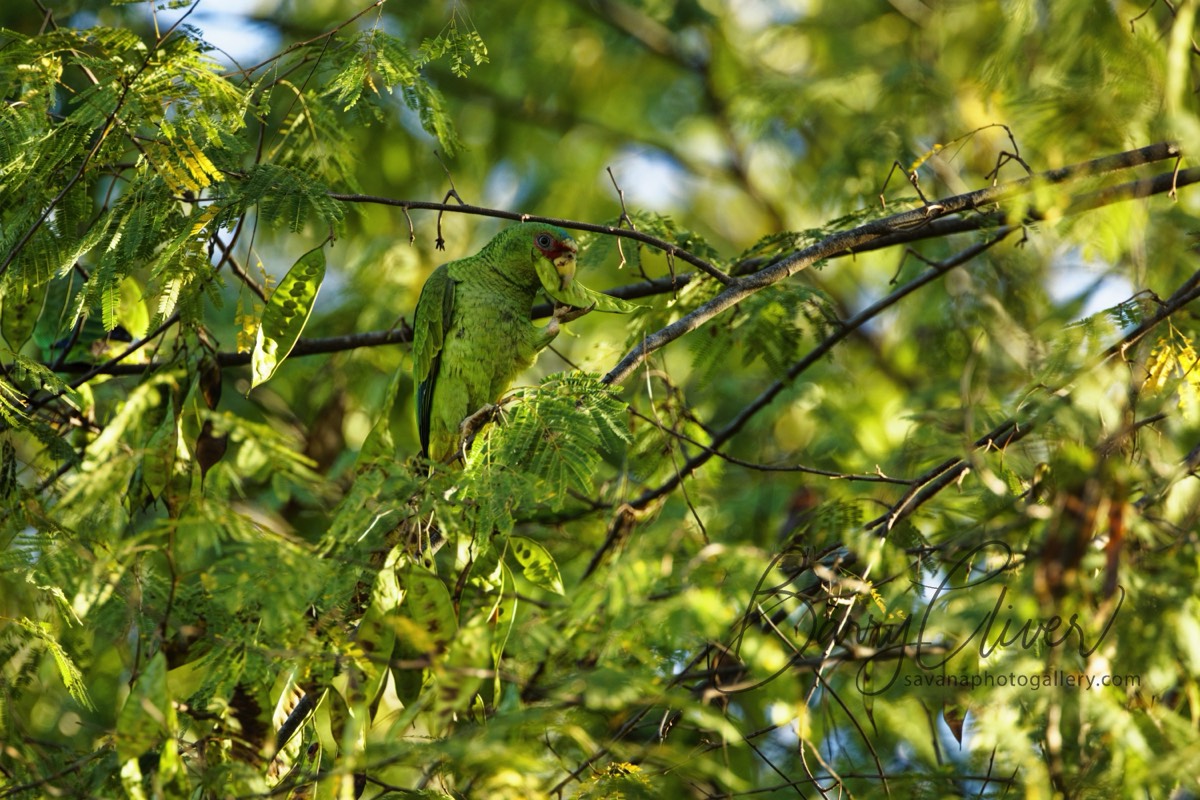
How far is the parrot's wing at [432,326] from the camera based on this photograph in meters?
4.62

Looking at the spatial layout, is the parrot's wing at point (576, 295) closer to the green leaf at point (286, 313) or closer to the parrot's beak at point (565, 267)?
the parrot's beak at point (565, 267)

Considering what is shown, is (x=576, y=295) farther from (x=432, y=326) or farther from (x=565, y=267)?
(x=432, y=326)

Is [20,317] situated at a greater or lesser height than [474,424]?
lesser

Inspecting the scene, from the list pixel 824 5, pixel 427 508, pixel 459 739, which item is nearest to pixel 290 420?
pixel 427 508

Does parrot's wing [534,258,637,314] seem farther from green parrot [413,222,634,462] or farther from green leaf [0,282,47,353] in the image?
green leaf [0,282,47,353]

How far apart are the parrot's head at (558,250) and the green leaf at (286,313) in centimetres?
103

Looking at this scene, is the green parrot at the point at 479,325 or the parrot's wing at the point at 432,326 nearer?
the green parrot at the point at 479,325

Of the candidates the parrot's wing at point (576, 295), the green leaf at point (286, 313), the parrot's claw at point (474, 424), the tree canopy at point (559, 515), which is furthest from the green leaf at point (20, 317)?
the parrot's wing at point (576, 295)

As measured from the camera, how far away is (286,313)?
3.24 m

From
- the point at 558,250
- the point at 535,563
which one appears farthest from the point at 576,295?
the point at 535,563

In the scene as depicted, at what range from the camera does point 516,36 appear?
8.62 metres

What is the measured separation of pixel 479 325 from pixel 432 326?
30cm

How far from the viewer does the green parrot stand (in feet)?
14.6

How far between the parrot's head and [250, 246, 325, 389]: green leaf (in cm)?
103
